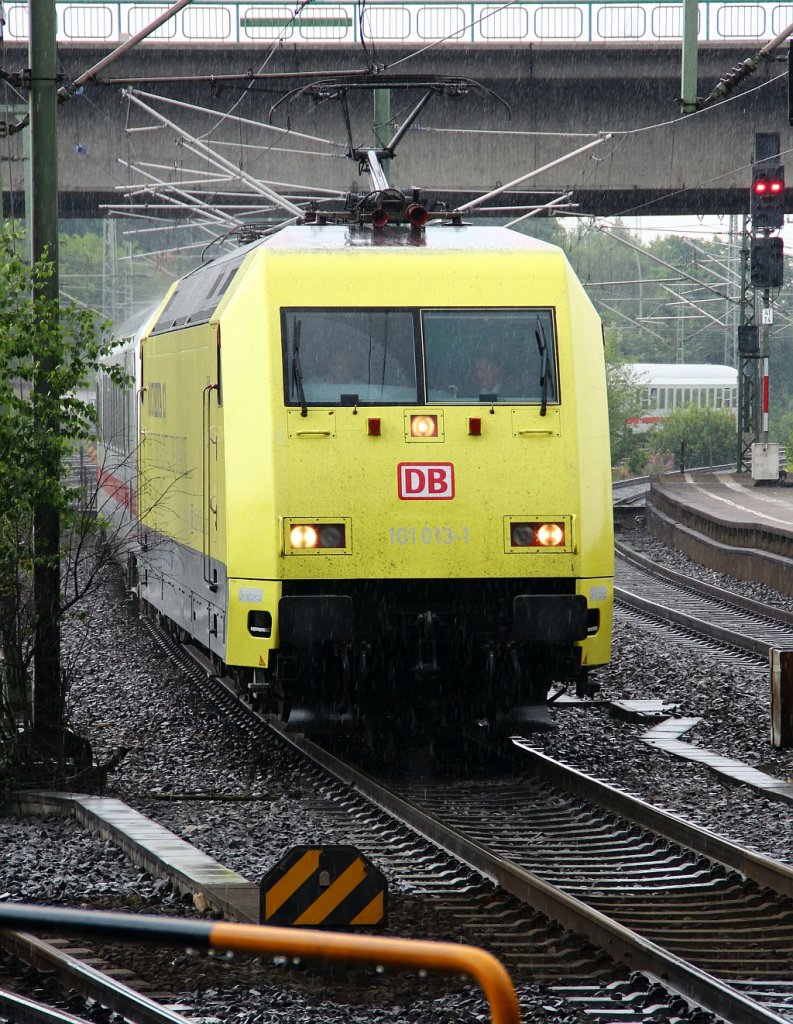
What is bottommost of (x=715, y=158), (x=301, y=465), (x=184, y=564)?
(x=184, y=564)

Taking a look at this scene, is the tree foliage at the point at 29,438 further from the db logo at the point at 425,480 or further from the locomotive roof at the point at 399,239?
the db logo at the point at 425,480

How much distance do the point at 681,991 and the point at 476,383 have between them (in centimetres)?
510

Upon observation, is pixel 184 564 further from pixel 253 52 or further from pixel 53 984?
pixel 253 52

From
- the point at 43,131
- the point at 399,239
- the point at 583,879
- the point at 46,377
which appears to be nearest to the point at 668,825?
the point at 583,879

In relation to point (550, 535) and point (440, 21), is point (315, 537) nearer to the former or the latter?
point (550, 535)

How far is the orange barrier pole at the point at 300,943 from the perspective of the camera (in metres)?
3.10

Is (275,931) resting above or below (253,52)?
below

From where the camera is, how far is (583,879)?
7.85 meters

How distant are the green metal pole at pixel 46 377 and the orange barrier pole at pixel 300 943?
23.6 feet

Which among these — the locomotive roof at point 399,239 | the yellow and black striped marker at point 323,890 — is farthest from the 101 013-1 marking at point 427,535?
the yellow and black striped marker at point 323,890

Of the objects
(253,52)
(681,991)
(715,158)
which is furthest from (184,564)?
(715,158)

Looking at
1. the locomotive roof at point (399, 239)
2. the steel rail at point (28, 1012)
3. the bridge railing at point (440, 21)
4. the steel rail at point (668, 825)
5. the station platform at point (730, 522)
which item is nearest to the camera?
the steel rail at point (28, 1012)

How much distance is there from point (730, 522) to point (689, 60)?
11.0 meters

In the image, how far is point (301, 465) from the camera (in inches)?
387
